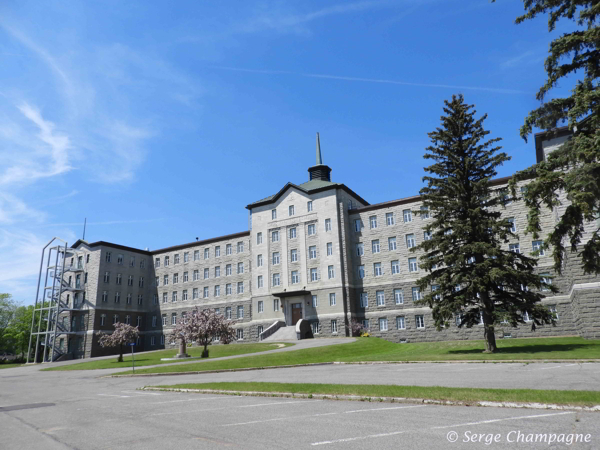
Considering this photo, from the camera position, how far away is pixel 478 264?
2408cm

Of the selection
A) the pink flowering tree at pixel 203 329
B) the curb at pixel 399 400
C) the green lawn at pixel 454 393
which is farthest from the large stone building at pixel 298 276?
the curb at pixel 399 400

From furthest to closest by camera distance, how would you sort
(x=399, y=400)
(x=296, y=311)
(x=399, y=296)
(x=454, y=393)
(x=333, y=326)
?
(x=296, y=311)
(x=333, y=326)
(x=399, y=296)
(x=399, y=400)
(x=454, y=393)

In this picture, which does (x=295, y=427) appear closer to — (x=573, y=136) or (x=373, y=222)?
Result: (x=573, y=136)

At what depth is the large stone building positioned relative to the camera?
142 feet

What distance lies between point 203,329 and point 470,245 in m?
22.4

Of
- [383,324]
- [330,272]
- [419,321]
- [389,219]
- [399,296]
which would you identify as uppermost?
[389,219]


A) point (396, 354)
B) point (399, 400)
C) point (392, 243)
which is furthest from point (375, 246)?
point (399, 400)

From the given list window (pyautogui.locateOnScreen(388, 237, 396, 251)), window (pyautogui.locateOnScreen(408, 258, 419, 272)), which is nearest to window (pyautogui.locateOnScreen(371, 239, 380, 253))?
window (pyautogui.locateOnScreen(388, 237, 396, 251))

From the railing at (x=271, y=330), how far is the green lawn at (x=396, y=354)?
46.2ft

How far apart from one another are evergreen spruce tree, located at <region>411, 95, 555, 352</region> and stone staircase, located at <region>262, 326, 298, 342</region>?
2033 centimetres

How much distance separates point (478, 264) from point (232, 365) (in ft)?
51.3

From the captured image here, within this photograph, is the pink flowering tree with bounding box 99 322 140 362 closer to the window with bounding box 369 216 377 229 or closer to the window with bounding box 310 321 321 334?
the window with bounding box 310 321 321 334

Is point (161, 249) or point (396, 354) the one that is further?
point (161, 249)

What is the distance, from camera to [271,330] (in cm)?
4622
